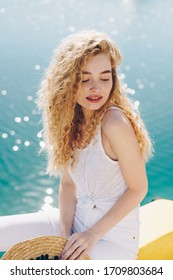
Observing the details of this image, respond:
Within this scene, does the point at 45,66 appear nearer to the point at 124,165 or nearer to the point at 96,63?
the point at 96,63

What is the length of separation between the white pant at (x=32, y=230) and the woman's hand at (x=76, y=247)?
0.10m

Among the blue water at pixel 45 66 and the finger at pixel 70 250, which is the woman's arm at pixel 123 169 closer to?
the finger at pixel 70 250

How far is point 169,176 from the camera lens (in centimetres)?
476

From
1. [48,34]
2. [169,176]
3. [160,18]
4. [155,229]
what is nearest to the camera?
[155,229]

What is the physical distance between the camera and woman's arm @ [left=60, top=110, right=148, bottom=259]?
1597 mm

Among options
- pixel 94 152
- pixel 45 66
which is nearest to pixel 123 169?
pixel 94 152

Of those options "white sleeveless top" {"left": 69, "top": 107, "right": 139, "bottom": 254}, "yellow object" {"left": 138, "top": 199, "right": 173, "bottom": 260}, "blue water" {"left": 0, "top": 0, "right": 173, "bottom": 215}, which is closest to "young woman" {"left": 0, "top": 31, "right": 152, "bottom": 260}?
"white sleeveless top" {"left": 69, "top": 107, "right": 139, "bottom": 254}

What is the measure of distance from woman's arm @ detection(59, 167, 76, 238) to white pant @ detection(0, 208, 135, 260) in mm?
39
